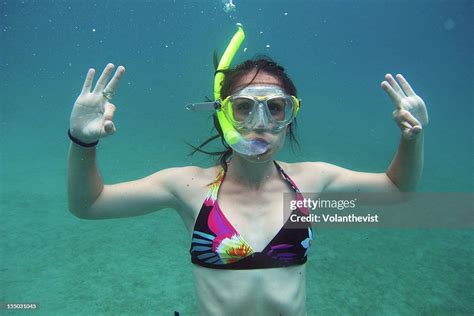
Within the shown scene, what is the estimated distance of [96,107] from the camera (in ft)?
5.48

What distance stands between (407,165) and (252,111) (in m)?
0.92

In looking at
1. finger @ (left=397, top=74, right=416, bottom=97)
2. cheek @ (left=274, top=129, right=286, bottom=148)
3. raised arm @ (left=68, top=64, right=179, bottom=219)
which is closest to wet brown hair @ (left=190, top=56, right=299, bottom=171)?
cheek @ (left=274, top=129, right=286, bottom=148)

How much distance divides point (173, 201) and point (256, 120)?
635 millimetres

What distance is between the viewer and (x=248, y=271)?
5.75 ft

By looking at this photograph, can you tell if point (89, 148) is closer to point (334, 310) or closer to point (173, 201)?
point (173, 201)

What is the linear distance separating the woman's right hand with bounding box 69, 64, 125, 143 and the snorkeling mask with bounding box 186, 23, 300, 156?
0.52m

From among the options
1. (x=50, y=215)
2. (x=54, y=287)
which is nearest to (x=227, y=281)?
(x=54, y=287)

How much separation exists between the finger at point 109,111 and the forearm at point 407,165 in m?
1.53

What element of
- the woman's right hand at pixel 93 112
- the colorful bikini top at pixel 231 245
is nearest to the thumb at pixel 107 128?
the woman's right hand at pixel 93 112

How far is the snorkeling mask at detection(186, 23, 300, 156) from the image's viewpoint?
1.78 m

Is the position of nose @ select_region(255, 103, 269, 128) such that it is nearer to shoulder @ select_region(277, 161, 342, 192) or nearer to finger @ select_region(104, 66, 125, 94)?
shoulder @ select_region(277, 161, 342, 192)

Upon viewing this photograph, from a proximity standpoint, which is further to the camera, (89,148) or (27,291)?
(27,291)

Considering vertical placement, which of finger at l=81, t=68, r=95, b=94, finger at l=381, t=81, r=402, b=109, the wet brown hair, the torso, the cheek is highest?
the wet brown hair

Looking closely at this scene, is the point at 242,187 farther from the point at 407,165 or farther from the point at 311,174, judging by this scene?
the point at 407,165
